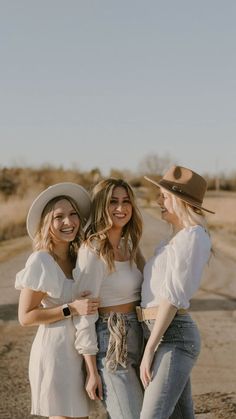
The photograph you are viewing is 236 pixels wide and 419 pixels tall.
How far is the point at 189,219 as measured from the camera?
3027mm

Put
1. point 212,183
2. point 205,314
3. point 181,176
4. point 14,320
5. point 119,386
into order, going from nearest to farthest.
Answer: point 119,386 < point 181,176 < point 14,320 < point 205,314 < point 212,183

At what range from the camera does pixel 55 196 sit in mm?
3330

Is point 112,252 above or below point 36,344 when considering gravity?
above

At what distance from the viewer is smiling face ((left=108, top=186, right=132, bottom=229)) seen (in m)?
3.18

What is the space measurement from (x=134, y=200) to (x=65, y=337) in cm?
70

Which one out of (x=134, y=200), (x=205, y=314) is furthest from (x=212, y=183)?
(x=134, y=200)

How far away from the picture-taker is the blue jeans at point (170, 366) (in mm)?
2898

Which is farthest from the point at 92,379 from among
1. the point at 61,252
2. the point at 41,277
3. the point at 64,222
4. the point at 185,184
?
the point at 185,184

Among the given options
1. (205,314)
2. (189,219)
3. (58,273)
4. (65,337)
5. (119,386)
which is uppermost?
(189,219)

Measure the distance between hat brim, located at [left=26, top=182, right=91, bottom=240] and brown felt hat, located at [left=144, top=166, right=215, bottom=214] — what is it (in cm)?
36

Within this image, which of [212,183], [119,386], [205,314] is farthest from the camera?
[212,183]

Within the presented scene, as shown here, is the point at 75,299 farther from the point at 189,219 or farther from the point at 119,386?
the point at 189,219

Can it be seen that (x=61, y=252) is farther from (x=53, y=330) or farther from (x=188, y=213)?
(x=188, y=213)

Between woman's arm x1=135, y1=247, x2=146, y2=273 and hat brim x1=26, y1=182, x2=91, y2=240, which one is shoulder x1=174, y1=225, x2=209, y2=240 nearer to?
woman's arm x1=135, y1=247, x2=146, y2=273
